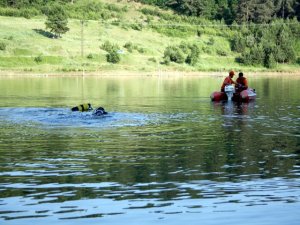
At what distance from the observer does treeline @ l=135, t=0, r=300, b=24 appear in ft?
442

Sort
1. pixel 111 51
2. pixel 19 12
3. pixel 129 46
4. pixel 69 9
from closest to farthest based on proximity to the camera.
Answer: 1. pixel 111 51
2. pixel 129 46
3. pixel 19 12
4. pixel 69 9

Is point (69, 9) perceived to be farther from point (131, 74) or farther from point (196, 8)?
point (131, 74)

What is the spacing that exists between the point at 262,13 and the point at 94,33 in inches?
1777

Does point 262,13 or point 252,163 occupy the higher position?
point 262,13

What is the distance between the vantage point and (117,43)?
98.7m

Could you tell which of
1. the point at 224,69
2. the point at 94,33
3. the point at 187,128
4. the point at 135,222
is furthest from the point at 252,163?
the point at 94,33

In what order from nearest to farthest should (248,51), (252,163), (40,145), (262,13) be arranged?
(252,163)
(40,145)
(248,51)
(262,13)

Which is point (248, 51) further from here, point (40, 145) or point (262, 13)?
point (40, 145)

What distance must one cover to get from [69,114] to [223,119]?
723 centimetres

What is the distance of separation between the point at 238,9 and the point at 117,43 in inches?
1821

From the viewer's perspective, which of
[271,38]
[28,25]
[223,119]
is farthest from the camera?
[271,38]

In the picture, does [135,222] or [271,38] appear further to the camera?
[271,38]

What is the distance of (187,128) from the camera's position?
2600 centimetres

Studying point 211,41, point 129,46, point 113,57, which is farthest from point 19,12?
point 211,41
